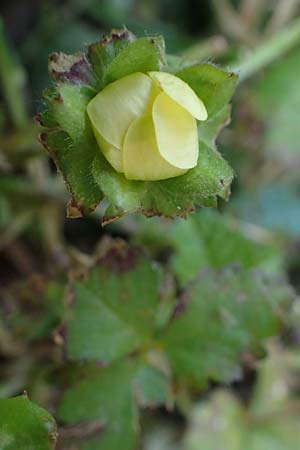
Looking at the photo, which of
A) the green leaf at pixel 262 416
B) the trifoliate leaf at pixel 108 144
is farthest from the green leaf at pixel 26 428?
the green leaf at pixel 262 416

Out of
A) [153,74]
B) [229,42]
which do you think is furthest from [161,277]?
[229,42]

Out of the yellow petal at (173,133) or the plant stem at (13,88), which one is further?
the plant stem at (13,88)

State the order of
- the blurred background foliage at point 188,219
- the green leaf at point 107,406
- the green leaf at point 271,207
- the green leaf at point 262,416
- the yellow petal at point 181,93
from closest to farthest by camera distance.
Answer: the yellow petal at point 181,93
the green leaf at point 107,406
the blurred background foliage at point 188,219
the green leaf at point 262,416
the green leaf at point 271,207

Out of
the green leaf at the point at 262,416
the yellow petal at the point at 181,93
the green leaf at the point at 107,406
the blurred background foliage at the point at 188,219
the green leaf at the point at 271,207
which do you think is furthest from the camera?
the green leaf at the point at 271,207

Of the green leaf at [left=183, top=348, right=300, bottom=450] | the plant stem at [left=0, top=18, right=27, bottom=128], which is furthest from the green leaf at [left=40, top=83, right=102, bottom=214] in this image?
the green leaf at [left=183, top=348, right=300, bottom=450]

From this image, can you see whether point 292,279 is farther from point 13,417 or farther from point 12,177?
point 13,417

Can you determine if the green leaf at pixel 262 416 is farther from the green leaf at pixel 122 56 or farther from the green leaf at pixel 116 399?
the green leaf at pixel 122 56
